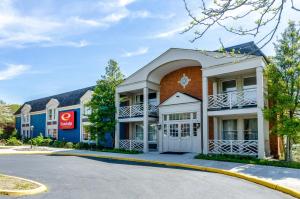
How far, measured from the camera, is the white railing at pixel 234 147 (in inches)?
671

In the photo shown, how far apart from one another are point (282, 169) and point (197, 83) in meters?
9.68

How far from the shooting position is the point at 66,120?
111 ft

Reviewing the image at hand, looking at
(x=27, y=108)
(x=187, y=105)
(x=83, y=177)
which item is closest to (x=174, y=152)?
(x=187, y=105)

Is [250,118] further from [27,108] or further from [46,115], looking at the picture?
[27,108]

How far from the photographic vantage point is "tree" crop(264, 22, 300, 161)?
1505 cm

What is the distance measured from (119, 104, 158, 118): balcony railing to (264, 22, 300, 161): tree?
9558mm

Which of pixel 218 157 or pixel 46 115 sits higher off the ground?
pixel 46 115

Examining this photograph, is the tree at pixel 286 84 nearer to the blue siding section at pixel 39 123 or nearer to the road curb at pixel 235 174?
the road curb at pixel 235 174

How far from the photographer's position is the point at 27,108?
138 feet

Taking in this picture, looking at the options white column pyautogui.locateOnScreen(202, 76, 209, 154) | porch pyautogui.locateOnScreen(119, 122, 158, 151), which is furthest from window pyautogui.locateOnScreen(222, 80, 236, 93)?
porch pyautogui.locateOnScreen(119, 122, 158, 151)

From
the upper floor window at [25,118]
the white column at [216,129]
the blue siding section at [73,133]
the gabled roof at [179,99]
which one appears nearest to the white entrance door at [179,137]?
the gabled roof at [179,99]

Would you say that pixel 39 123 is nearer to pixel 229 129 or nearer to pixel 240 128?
pixel 229 129

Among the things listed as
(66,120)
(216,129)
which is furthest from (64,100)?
(216,129)

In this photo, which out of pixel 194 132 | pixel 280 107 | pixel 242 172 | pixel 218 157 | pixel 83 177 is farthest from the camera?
pixel 194 132
